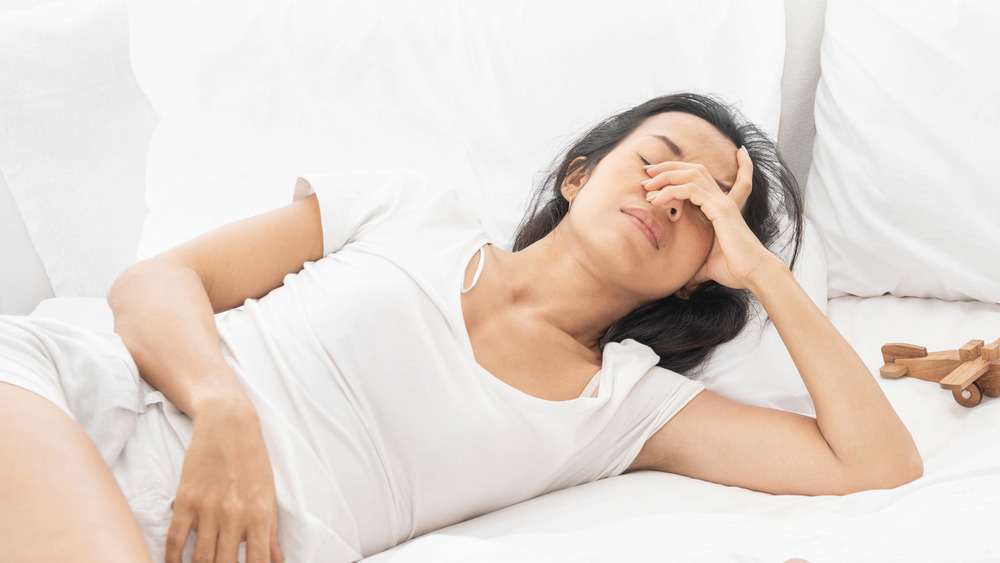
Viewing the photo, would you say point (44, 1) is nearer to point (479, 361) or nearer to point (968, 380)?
point (479, 361)

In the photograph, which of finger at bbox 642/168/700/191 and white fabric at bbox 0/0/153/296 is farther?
white fabric at bbox 0/0/153/296

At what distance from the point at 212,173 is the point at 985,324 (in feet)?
4.55

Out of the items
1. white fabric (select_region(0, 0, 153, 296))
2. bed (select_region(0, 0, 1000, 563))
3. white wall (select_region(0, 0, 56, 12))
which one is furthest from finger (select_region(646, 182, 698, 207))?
white wall (select_region(0, 0, 56, 12))

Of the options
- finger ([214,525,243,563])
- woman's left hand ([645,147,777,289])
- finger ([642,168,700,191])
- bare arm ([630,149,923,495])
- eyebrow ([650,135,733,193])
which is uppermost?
eyebrow ([650,135,733,193])

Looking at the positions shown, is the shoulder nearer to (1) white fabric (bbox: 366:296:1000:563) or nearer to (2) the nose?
(2) the nose

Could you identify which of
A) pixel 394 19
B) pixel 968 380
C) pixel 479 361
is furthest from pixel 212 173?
pixel 968 380

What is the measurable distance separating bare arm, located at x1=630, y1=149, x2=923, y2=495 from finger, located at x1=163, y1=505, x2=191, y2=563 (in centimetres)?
62

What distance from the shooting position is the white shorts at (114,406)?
835 millimetres

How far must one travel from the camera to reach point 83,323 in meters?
1.41

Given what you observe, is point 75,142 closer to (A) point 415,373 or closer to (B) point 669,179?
(A) point 415,373

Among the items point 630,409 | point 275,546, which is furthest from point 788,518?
point 275,546

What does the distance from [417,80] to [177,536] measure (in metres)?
1.00

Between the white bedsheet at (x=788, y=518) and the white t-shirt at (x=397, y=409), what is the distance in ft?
0.18

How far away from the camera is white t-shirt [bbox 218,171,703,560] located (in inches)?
37.8
